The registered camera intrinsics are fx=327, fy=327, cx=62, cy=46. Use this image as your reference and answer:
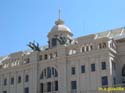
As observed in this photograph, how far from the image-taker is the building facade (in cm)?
5666

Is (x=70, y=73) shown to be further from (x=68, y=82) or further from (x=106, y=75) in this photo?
(x=106, y=75)

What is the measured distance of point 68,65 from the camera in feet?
200

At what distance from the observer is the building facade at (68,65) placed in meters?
56.7

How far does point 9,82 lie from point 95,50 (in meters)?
22.3

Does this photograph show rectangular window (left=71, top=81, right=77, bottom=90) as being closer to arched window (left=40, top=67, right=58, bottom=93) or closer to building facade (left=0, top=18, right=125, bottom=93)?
building facade (left=0, top=18, right=125, bottom=93)

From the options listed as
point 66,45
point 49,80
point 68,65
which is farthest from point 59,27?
point 49,80

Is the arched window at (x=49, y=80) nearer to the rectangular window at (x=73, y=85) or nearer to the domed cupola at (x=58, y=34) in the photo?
the rectangular window at (x=73, y=85)

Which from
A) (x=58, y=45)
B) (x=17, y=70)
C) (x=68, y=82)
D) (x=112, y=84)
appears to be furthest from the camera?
(x=17, y=70)

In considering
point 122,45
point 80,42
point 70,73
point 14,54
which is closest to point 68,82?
point 70,73

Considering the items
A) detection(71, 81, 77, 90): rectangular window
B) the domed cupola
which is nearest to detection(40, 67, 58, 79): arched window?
detection(71, 81, 77, 90): rectangular window

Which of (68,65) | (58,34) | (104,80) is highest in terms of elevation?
(58,34)

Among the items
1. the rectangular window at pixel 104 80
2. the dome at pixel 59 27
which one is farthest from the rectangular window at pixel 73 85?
the dome at pixel 59 27

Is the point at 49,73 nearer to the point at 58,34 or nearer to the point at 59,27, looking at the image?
the point at 58,34

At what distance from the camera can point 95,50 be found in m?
57.3
